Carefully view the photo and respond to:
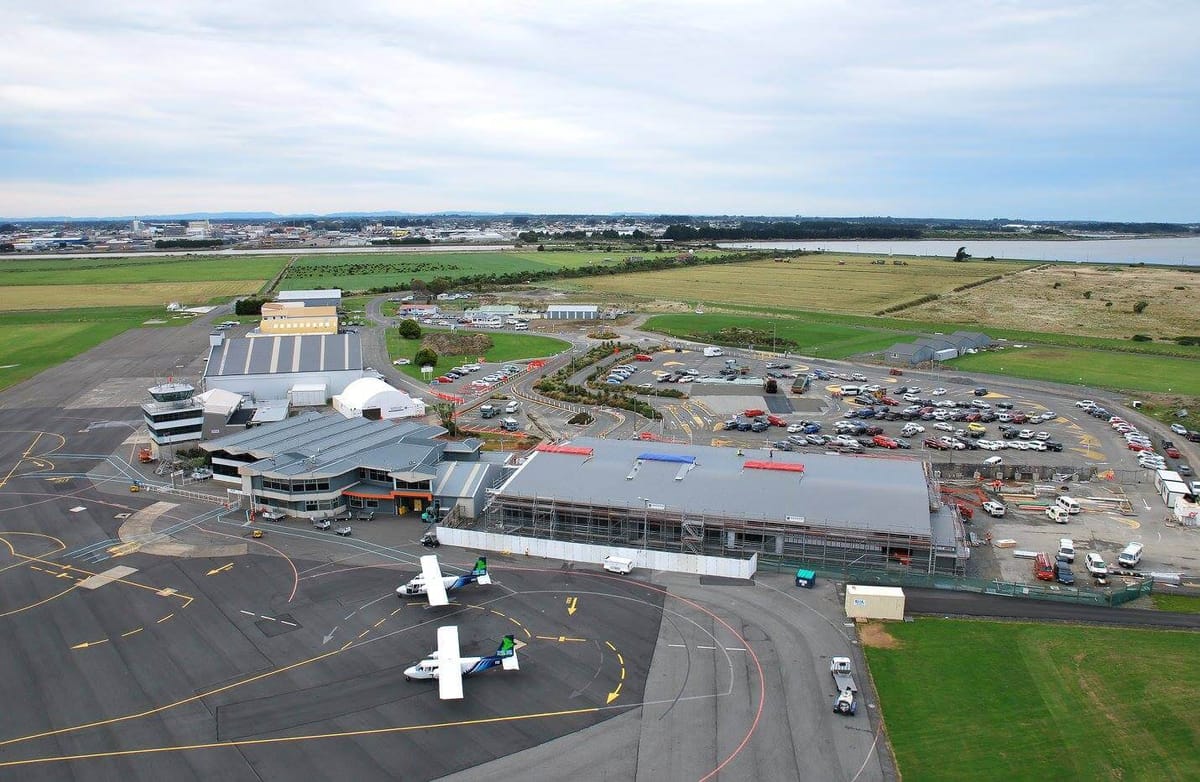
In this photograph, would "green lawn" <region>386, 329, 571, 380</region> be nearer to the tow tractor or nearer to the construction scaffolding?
the construction scaffolding

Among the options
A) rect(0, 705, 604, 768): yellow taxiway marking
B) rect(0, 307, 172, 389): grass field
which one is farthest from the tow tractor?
rect(0, 307, 172, 389): grass field

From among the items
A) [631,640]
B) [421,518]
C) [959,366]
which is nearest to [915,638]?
[631,640]

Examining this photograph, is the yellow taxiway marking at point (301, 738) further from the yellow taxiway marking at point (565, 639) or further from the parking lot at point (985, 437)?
the parking lot at point (985, 437)

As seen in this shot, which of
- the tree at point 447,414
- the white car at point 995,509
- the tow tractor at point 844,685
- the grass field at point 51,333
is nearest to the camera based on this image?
the tow tractor at point 844,685

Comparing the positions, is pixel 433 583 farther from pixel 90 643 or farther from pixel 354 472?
pixel 354 472

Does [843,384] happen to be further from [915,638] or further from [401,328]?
[401,328]

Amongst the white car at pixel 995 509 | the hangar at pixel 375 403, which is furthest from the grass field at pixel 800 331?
the white car at pixel 995 509

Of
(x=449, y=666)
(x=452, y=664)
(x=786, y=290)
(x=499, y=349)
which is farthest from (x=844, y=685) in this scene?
(x=786, y=290)
